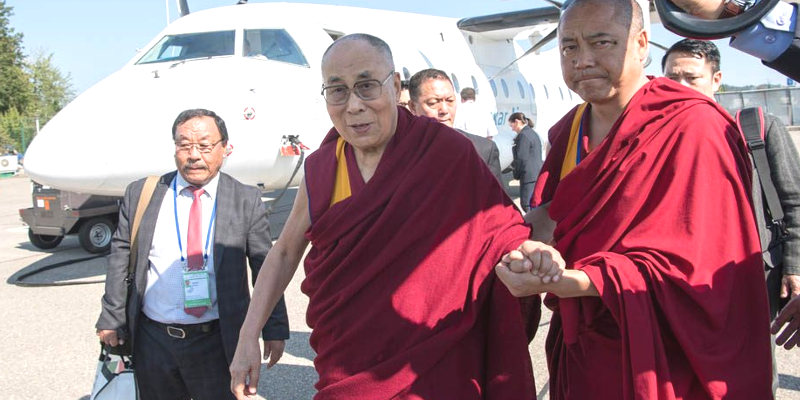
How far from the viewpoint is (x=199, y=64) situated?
282 inches

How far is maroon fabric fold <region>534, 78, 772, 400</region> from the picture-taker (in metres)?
1.66

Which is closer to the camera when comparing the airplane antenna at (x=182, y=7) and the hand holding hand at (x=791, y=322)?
the hand holding hand at (x=791, y=322)

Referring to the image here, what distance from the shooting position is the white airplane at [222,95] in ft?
20.0

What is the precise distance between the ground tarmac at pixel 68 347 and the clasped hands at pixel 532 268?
7.81ft

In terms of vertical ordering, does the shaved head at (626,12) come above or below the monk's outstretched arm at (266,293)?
above

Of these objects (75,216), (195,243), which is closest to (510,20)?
(75,216)

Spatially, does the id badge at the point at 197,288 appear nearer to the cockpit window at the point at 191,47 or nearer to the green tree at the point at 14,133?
the cockpit window at the point at 191,47

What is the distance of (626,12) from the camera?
1852mm

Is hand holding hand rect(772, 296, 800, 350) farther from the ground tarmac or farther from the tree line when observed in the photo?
the tree line

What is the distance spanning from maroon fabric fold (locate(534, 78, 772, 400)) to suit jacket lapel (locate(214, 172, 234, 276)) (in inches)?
61.4

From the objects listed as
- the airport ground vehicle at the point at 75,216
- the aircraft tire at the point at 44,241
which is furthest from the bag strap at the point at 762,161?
the aircraft tire at the point at 44,241

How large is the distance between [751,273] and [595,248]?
1.37ft

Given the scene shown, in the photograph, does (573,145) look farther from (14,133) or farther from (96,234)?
(14,133)

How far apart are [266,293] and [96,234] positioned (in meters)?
7.29
